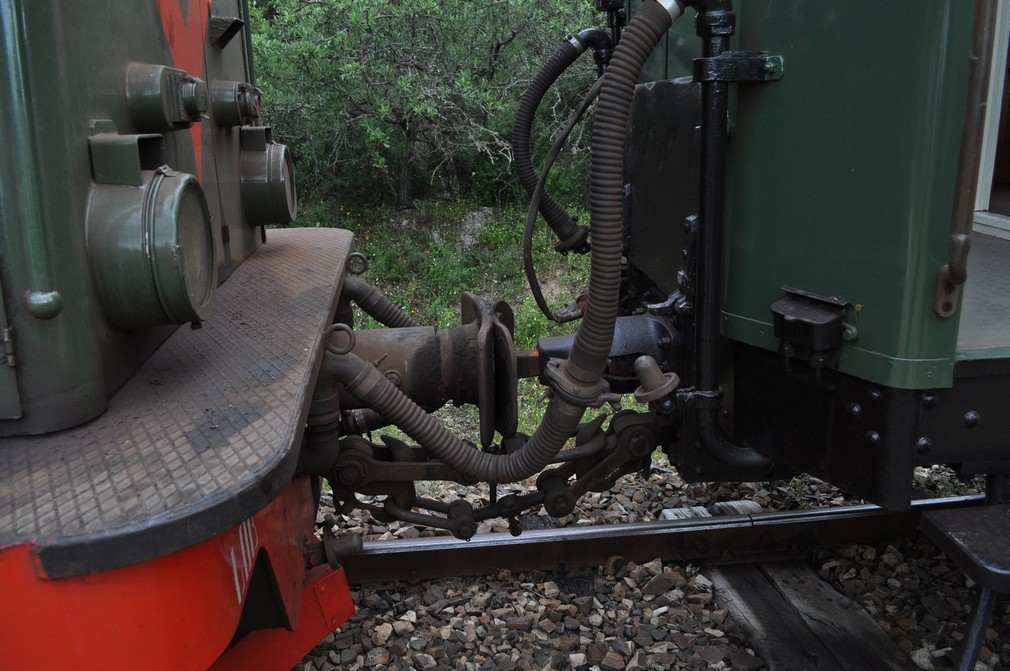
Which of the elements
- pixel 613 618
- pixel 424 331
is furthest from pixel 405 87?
pixel 613 618

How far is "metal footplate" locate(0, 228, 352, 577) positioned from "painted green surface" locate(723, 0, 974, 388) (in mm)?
1170

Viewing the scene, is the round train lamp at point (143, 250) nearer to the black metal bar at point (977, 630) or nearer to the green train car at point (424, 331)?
the green train car at point (424, 331)

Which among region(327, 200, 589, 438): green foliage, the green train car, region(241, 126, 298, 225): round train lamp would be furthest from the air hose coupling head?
region(327, 200, 589, 438): green foliage

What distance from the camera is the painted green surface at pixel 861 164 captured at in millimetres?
1715

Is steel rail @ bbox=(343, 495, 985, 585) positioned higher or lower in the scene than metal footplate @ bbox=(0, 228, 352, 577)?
lower

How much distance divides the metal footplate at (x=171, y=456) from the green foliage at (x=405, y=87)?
6275mm

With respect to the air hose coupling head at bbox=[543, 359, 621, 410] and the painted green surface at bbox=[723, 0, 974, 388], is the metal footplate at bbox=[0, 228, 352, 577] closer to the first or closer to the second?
the air hose coupling head at bbox=[543, 359, 621, 410]

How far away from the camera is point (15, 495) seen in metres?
1.40

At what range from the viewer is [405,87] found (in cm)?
816

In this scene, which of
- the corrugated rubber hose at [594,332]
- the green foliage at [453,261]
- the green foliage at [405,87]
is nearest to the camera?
the corrugated rubber hose at [594,332]

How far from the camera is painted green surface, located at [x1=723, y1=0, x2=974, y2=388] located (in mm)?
1715

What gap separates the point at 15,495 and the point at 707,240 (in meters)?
1.63

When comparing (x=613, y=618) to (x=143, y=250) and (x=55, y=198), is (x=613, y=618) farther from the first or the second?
(x=55, y=198)

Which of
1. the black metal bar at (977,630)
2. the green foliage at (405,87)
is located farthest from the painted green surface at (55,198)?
the green foliage at (405,87)
